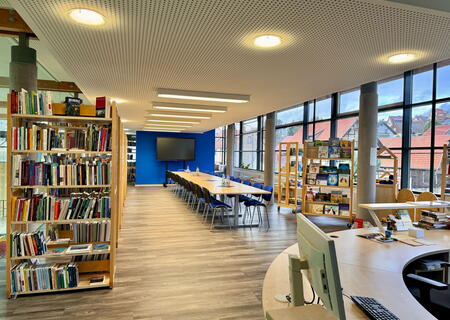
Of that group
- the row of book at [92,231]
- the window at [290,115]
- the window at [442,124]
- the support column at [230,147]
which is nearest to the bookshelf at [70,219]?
the row of book at [92,231]

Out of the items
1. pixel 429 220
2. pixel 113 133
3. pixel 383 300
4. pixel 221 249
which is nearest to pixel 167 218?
pixel 221 249

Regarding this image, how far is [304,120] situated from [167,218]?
5.80 meters

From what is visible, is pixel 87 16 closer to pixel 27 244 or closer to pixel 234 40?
pixel 234 40

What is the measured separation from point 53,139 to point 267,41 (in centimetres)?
260

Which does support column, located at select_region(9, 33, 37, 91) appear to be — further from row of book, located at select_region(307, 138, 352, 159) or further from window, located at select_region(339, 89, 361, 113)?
window, located at select_region(339, 89, 361, 113)

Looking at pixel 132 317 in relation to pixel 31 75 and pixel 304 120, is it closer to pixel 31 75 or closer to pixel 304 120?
pixel 31 75

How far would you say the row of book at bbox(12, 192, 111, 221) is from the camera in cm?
312

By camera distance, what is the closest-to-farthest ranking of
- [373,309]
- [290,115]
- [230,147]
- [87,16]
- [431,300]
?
1. [373,309]
2. [431,300]
3. [87,16]
4. [290,115]
5. [230,147]

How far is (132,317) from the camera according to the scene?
277 centimetres

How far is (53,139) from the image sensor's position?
321cm

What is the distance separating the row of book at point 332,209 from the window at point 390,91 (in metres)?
2.66

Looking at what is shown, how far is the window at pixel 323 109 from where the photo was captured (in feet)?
28.9

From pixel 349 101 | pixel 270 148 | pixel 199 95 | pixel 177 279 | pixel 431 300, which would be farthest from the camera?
pixel 270 148

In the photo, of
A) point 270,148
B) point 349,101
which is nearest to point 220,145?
point 270,148
